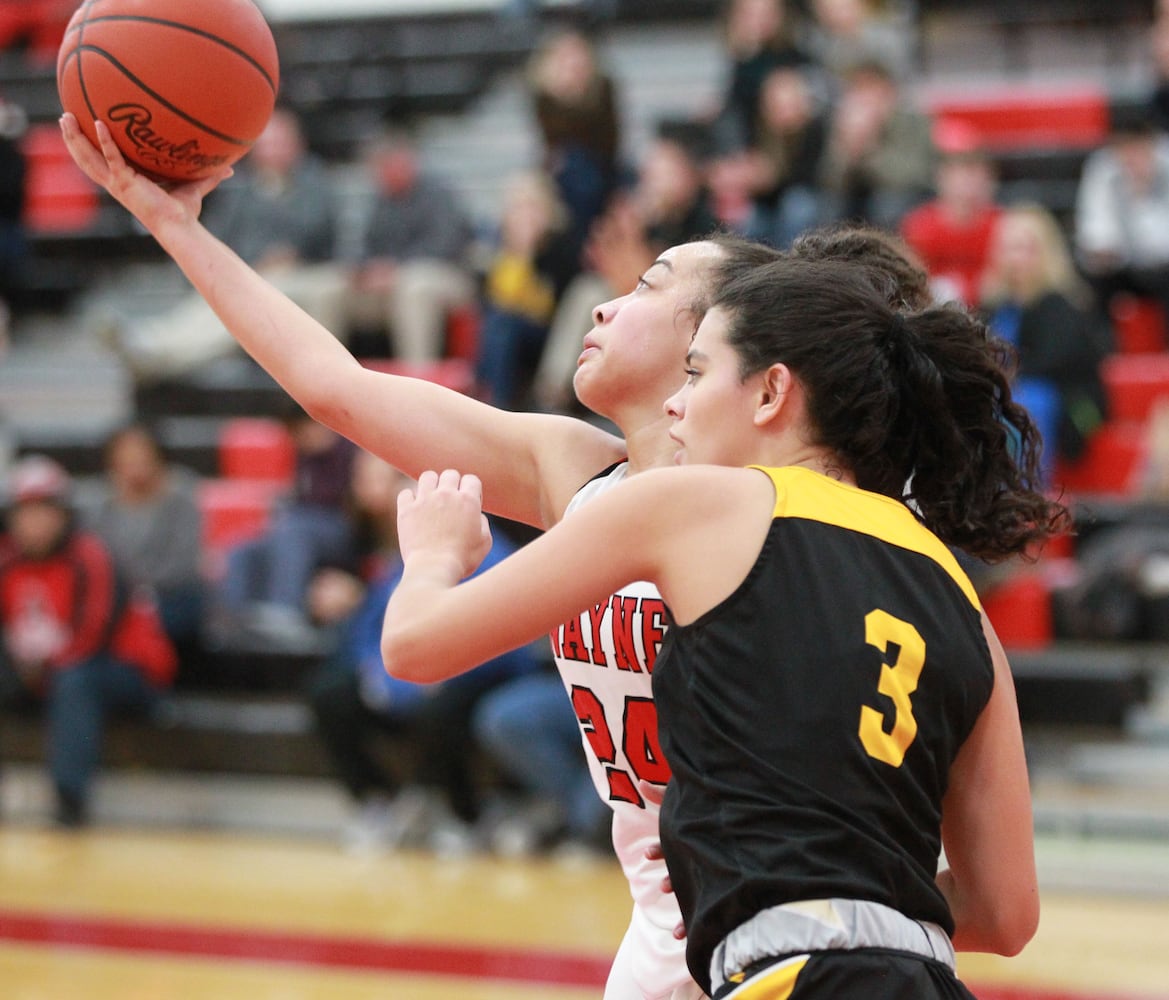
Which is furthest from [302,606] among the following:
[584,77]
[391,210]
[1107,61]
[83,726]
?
[1107,61]

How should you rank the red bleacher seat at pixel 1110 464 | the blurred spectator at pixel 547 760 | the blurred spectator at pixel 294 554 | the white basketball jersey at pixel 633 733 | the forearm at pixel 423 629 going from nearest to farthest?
the forearm at pixel 423 629, the white basketball jersey at pixel 633 733, the blurred spectator at pixel 547 760, the red bleacher seat at pixel 1110 464, the blurred spectator at pixel 294 554

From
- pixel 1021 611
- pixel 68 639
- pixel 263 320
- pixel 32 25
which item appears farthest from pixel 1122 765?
pixel 32 25

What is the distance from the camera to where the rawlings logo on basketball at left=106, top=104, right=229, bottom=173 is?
2.55 m

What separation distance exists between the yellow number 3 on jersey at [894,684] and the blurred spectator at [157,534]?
6161 millimetres

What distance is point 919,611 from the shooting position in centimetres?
180

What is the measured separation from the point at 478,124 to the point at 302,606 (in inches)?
169

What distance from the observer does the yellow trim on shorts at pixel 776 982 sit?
1.72 meters

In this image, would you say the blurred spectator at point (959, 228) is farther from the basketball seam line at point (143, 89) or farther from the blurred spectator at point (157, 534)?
the basketball seam line at point (143, 89)

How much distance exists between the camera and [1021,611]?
6.59 meters

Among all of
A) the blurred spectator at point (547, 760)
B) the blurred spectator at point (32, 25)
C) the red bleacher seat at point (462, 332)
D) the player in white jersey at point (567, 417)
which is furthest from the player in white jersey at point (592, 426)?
the blurred spectator at point (32, 25)

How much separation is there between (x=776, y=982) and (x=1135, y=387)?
612 centimetres

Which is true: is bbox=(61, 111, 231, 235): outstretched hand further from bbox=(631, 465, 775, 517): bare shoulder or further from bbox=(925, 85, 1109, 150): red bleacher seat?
bbox=(925, 85, 1109, 150): red bleacher seat

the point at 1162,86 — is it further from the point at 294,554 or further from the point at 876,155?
the point at 294,554

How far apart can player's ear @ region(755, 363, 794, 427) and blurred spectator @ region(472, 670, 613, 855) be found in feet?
14.4
